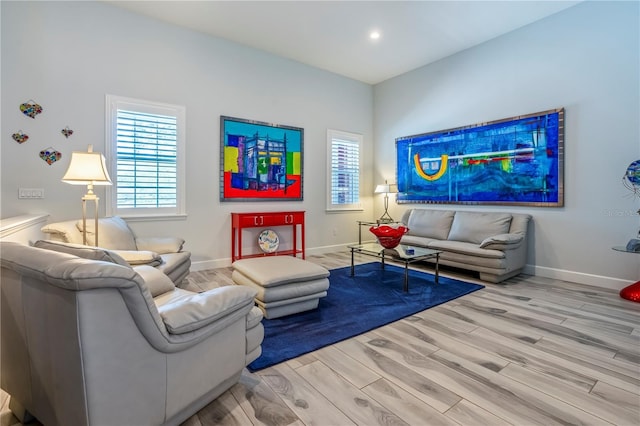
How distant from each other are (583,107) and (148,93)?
546 centimetres

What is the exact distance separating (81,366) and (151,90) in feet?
12.8

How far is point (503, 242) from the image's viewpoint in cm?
379

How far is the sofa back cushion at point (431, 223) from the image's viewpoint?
491 centimetres

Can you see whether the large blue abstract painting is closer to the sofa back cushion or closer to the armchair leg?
the sofa back cushion

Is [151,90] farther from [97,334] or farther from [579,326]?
[579,326]

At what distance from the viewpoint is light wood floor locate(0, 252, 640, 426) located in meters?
1.58

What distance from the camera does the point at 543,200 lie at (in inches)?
164

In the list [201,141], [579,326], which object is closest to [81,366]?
[579,326]

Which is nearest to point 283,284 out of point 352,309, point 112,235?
point 352,309

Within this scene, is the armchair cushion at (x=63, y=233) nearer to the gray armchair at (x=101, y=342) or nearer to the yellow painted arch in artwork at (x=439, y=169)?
the gray armchair at (x=101, y=342)

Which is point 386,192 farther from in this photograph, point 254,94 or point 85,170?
point 85,170

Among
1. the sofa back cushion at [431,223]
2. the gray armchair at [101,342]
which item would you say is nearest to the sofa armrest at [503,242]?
the sofa back cushion at [431,223]

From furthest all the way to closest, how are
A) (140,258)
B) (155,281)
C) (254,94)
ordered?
(254,94) < (140,258) < (155,281)

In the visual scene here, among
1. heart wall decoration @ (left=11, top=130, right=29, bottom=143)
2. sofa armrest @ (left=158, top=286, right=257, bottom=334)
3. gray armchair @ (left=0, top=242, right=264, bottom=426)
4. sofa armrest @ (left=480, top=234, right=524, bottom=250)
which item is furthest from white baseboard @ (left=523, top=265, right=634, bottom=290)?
heart wall decoration @ (left=11, top=130, right=29, bottom=143)
